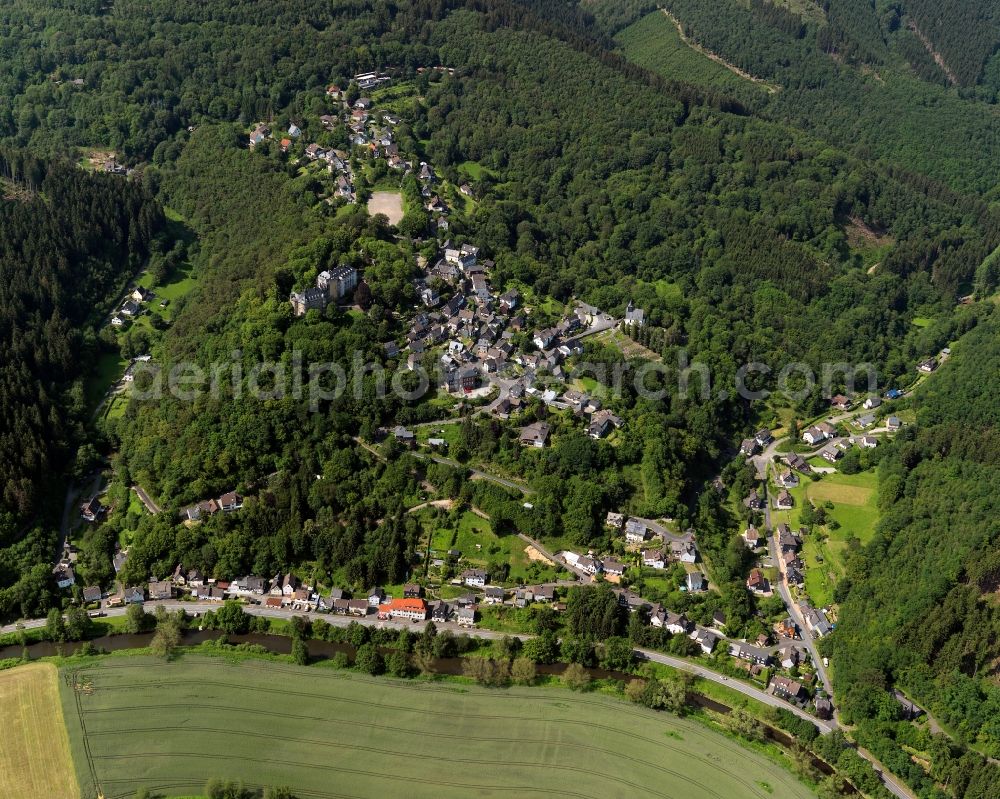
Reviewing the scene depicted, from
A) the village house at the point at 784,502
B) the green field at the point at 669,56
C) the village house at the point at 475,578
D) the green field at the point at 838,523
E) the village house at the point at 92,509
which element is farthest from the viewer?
the green field at the point at 669,56

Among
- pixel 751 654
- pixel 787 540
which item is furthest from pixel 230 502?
pixel 787 540

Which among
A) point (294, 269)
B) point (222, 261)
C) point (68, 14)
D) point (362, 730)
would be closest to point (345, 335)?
point (294, 269)

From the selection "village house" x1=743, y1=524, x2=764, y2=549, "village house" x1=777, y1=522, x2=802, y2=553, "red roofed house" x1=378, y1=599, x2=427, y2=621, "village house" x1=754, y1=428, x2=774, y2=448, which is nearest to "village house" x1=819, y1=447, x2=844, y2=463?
"village house" x1=754, y1=428, x2=774, y2=448

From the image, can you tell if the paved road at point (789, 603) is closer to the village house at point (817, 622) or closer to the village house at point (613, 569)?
the village house at point (817, 622)

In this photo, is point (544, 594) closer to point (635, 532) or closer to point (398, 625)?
point (635, 532)

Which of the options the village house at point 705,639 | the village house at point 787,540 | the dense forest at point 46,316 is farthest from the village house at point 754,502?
the dense forest at point 46,316
